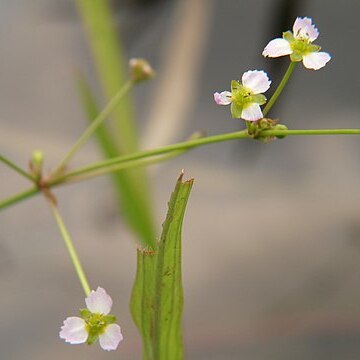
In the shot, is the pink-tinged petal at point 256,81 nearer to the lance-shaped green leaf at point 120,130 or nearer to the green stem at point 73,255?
the green stem at point 73,255

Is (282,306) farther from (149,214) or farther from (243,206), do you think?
(149,214)

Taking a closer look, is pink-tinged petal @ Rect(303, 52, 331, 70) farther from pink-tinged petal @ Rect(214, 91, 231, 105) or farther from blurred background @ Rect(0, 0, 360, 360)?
blurred background @ Rect(0, 0, 360, 360)

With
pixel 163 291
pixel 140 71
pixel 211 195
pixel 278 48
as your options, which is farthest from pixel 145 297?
pixel 211 195

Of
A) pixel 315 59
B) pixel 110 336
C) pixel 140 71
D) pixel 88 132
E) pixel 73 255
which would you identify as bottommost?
pixel 110 336

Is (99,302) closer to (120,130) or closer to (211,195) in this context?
(120,130)

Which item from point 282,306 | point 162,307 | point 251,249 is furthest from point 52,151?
point 162,307

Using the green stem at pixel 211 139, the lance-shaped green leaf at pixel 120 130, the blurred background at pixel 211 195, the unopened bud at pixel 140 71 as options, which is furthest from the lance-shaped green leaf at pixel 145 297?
the blurred background at pixel 211 195
